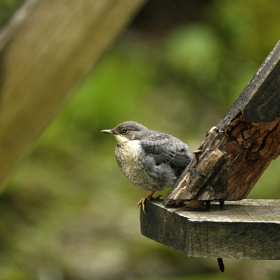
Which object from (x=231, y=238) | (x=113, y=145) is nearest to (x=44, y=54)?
(x=231, y=238)

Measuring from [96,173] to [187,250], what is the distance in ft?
14.2

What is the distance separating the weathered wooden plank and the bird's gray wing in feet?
2.15

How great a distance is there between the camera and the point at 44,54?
295 cm

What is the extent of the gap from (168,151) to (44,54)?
0.99m

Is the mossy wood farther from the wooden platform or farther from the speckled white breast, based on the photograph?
the speckled white breast

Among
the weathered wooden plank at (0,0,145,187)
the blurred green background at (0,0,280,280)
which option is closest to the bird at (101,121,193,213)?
the weathered wooden plank at (0,0,145,187)

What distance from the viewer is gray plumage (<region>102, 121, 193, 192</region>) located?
11.6ft

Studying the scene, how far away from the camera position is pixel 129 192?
22.3 feet

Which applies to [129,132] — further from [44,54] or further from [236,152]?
[236,152]

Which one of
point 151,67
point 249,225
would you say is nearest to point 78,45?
point 249,225

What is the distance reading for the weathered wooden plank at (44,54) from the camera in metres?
2.93

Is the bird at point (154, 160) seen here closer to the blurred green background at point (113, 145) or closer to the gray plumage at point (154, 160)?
the gray plumage at point (154, 160)

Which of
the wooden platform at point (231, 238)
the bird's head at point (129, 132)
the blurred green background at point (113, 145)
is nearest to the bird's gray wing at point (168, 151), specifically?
the bird's head at point (129, 132)

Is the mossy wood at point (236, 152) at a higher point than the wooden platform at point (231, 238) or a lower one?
higher
